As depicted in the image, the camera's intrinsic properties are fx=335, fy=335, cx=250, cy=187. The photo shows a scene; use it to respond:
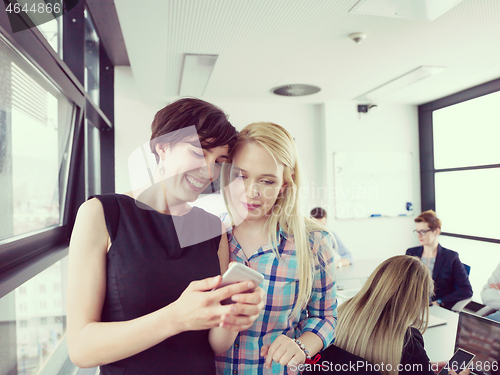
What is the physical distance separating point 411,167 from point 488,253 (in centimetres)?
154

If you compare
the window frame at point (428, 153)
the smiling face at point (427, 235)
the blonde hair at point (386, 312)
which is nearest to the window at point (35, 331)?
the blonde hair at point (386, 312)

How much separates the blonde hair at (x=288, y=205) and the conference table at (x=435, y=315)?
44.7 inches

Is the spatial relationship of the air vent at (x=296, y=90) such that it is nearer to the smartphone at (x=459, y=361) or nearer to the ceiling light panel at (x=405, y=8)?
the ceiling light panel at (x=405, y=8)

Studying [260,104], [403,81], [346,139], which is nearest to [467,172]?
[346,139]

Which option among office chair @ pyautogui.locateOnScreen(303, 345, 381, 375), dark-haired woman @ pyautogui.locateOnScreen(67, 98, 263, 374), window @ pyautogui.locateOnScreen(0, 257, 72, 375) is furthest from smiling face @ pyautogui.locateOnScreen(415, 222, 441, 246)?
window @ pyautogui.locateOnScreen(0, 257, 72, 375)

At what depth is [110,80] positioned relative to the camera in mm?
4129

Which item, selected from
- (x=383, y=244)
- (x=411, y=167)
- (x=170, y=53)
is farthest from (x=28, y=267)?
(x=411, y=167)

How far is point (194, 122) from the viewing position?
2.91ft

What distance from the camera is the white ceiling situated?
2.19 m

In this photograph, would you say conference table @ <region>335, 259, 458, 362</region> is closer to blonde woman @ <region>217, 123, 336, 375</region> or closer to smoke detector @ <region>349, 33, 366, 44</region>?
blonde woman @ <region>217, 123, 336, 375</region>

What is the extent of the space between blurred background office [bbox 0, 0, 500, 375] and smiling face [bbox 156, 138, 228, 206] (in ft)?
2.39

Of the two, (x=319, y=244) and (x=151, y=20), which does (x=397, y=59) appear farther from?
(x=319, y=244)

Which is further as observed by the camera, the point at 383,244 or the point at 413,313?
the point at 383,244
